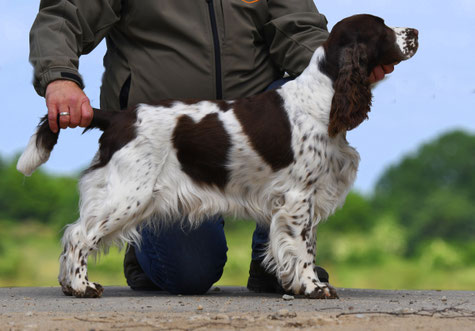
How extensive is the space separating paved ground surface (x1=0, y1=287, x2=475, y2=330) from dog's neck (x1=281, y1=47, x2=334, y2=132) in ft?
3.22

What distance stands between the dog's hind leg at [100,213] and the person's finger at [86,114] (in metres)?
0.25

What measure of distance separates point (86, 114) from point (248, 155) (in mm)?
873

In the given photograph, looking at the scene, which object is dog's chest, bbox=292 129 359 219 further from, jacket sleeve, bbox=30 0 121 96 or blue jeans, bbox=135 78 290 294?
jacket sleeve, bbox=30 0 121 96

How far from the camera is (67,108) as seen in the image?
3594 millimetres

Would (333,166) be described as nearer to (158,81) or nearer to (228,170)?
(228,170)

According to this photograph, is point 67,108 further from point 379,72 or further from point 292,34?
point 379,72

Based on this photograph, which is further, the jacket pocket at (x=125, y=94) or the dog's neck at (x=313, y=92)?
the jacket pocket at (x=125, y=94)

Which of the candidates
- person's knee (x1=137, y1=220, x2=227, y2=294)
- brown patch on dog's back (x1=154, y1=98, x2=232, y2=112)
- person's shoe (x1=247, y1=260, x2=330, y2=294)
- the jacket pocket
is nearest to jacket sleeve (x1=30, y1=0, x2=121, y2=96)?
the jacket pocket

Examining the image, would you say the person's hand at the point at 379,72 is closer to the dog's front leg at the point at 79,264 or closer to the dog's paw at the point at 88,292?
the dog's front leg at the point at 79,264

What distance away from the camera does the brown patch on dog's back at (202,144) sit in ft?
11.8

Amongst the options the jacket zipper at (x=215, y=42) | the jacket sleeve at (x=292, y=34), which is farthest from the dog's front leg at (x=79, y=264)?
the jacket sleeve at (x=292, y=34)

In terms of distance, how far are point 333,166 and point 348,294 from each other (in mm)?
847

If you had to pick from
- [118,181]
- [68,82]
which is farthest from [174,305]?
[68,82]

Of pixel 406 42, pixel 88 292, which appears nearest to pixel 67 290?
pixel 88 292
